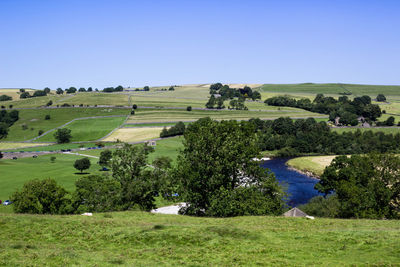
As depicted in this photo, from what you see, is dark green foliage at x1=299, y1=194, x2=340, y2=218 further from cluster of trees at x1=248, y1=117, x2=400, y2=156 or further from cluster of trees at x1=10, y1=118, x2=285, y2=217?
cluster of trees at x1=248, y1=117, x2=400, y2=156

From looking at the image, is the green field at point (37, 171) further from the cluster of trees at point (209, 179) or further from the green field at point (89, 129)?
the cluster of trees at point (209, 179)

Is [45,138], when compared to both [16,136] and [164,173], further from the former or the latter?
[164,173]

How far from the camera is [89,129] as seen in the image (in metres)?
184

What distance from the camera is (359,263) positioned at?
20.2m

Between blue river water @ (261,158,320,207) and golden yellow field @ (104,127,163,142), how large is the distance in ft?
200

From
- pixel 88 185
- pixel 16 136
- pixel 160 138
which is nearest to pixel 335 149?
pixel 160 138

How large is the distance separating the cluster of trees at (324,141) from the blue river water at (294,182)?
730 inches

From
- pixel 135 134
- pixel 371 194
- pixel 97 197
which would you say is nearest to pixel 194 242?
pixel 97 197

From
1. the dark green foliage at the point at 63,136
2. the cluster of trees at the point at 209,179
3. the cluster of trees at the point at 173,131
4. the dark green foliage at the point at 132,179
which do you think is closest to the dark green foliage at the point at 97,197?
the cluster of trees at the point at 209,179

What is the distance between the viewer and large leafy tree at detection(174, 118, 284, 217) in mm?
38469

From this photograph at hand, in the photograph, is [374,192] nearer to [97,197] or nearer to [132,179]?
[132,179]

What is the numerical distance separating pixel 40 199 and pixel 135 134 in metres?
117

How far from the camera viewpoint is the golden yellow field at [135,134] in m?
165

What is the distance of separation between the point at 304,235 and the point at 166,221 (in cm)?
1239
